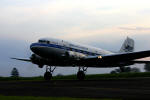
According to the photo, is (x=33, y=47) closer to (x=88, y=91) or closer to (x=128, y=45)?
(x=88, y=91)

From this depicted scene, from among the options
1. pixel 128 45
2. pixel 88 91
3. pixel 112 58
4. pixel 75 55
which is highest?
pixel 128 45

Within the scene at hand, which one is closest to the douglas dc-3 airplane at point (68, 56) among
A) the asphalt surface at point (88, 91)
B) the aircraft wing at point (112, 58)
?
the aircraft wing at point (112, 58)

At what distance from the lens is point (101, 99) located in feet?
53.4

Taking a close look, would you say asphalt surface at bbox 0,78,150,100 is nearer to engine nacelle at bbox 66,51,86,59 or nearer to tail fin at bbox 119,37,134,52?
engine nacelle at bbox 66,51,86,59

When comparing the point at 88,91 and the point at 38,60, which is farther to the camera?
the point at 38,60

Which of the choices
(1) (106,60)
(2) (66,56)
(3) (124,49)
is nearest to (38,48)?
A: (2) (66,56)

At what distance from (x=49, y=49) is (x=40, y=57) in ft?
9.32

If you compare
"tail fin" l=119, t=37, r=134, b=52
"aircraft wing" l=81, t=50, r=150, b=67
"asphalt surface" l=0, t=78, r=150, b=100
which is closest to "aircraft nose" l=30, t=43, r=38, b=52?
"aircraft wing" l=81, t=50, r=150, b=67

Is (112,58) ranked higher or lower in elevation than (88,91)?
higher

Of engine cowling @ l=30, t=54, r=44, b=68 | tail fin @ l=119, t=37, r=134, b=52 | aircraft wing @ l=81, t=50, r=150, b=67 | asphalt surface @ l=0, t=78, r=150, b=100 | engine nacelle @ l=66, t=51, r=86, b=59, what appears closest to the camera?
asphalt surface @ l=0, t=78, r=150, b=100

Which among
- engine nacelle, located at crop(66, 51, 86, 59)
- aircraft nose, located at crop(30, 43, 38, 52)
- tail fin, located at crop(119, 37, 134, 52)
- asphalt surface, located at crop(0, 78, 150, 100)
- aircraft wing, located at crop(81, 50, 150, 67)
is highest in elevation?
tail fin, located at crop(119, 37, 134, 52)

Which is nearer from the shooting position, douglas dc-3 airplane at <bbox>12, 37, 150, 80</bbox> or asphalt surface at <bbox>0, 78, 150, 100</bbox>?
asphalt surface at <bbox>0, 78, 150, 100</bbox>

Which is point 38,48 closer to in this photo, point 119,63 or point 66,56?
point 66,56

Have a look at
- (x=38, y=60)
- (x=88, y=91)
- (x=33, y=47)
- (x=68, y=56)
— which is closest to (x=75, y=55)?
(x=68, y=56)
